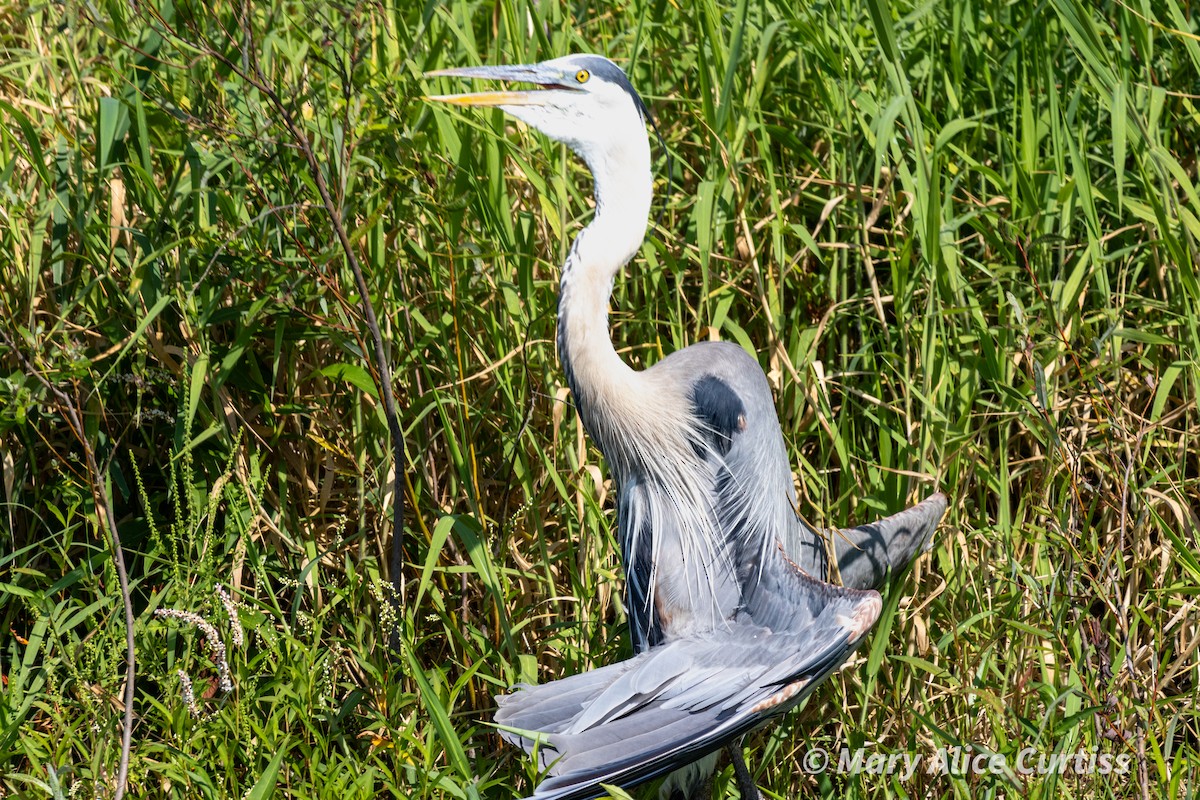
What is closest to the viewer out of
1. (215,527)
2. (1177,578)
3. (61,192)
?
(1177,578)

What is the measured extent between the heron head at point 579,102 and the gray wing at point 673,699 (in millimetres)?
955

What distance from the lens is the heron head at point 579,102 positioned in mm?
2416

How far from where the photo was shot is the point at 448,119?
2705 mm

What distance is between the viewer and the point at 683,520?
8.32 feet

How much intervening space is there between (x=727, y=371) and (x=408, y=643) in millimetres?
831

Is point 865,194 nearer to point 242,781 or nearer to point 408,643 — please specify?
point 408,643

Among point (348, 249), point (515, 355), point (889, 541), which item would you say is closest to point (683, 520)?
point (889, 541)

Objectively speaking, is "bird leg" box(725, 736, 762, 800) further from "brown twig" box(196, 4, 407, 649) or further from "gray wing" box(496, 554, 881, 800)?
"brown twig" box(196, 4, 407, 649)

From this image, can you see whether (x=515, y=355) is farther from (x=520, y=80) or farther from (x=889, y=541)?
(x=889, y=541)

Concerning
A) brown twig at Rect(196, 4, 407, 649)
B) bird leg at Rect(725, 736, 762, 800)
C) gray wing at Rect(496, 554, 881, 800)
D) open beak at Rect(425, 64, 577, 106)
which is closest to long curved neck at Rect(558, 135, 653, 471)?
open beak at Rect(425, 64, 577, 106)

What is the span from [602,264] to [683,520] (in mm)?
561

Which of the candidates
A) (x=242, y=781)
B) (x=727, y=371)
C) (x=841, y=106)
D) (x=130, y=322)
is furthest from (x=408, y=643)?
(x=841, y=106)

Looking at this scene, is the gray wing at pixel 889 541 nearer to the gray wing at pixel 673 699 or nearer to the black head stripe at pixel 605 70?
the gray wing at pixel 673 699

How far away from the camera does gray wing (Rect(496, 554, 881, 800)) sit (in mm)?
2082
